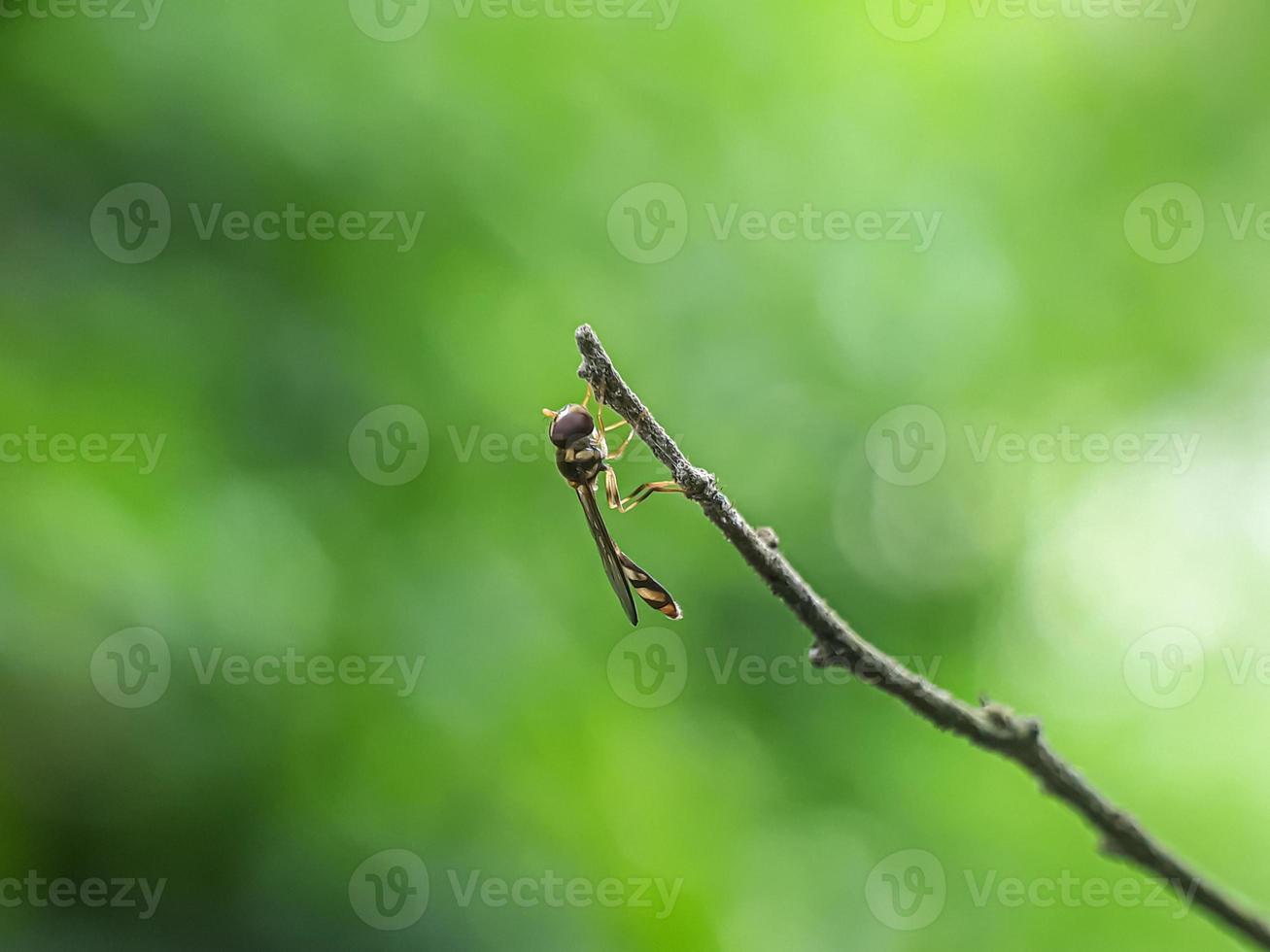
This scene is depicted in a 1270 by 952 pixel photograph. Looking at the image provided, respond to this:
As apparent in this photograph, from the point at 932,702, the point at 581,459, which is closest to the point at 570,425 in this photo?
the point at 581,459

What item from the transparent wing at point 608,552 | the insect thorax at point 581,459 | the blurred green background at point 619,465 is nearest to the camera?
the insect thorax at point 581,459

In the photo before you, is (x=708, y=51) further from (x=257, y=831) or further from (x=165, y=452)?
(x=257, y=831)

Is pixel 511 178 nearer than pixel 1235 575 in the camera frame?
Yes

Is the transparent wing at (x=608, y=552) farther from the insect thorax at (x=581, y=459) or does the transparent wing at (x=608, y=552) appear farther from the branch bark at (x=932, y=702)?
the branch bark at (x=932, y=702)

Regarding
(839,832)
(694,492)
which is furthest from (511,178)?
(694,492)

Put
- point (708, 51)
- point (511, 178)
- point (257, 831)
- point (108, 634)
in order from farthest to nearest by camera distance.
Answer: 1. point (708, 51)
2. point (511, 178)
3. point (257, 831)
4. point (108, 634)

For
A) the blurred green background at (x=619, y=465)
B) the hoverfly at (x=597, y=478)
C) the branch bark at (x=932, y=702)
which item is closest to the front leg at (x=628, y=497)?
the hoverfly at (x=597, y=478)

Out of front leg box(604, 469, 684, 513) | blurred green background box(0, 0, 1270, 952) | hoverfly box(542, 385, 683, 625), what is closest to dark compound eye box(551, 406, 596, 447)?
hoverfly box(542, 385, 683, 625)

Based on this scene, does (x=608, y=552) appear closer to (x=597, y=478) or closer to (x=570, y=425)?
(x=597, y=478)
